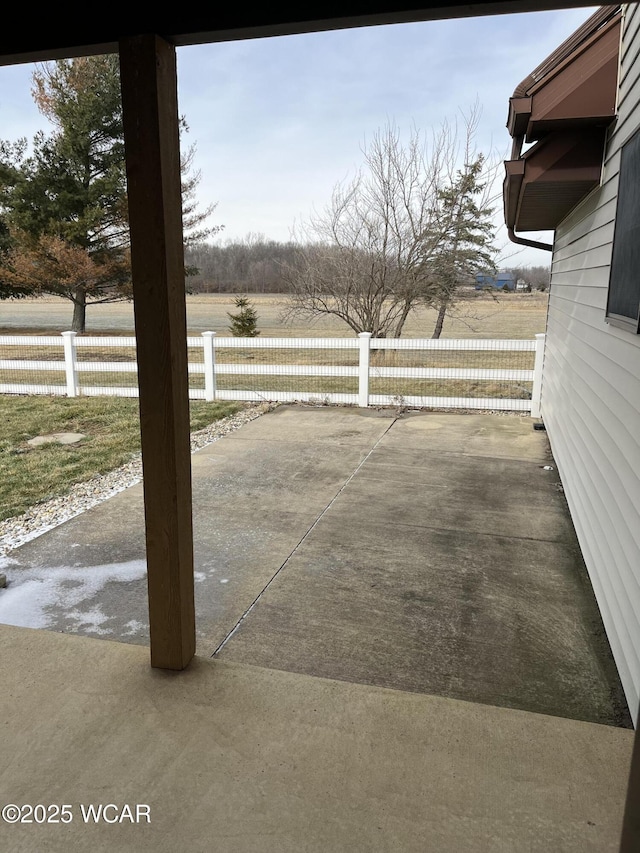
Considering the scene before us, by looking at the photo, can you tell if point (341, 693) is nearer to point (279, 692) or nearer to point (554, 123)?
point (279, 692)

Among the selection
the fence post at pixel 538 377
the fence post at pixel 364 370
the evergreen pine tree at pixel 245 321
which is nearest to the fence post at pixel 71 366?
the fence post at pixel 364 370

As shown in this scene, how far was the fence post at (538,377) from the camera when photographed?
7.52 m

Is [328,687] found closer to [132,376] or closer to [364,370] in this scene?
[364,370]

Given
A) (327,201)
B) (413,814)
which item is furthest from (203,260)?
(413,814)

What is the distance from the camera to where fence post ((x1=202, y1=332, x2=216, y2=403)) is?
28.5 ft

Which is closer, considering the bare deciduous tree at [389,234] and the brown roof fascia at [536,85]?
the brown roof fascia at [536,85]

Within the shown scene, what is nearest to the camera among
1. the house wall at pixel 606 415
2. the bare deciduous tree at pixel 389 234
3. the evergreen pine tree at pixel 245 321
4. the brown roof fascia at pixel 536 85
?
the house wall at pixel 606 415

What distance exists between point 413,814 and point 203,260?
17.6m

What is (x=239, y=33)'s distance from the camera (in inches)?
70.4

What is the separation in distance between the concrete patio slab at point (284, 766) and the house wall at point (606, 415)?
564mm

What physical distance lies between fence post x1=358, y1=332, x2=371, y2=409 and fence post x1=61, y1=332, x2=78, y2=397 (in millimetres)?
4146

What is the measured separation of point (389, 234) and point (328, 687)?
11.0 m

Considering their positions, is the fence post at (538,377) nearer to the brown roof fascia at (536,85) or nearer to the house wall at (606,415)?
the house wall at (606,415)

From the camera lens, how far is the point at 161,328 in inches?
78.4
